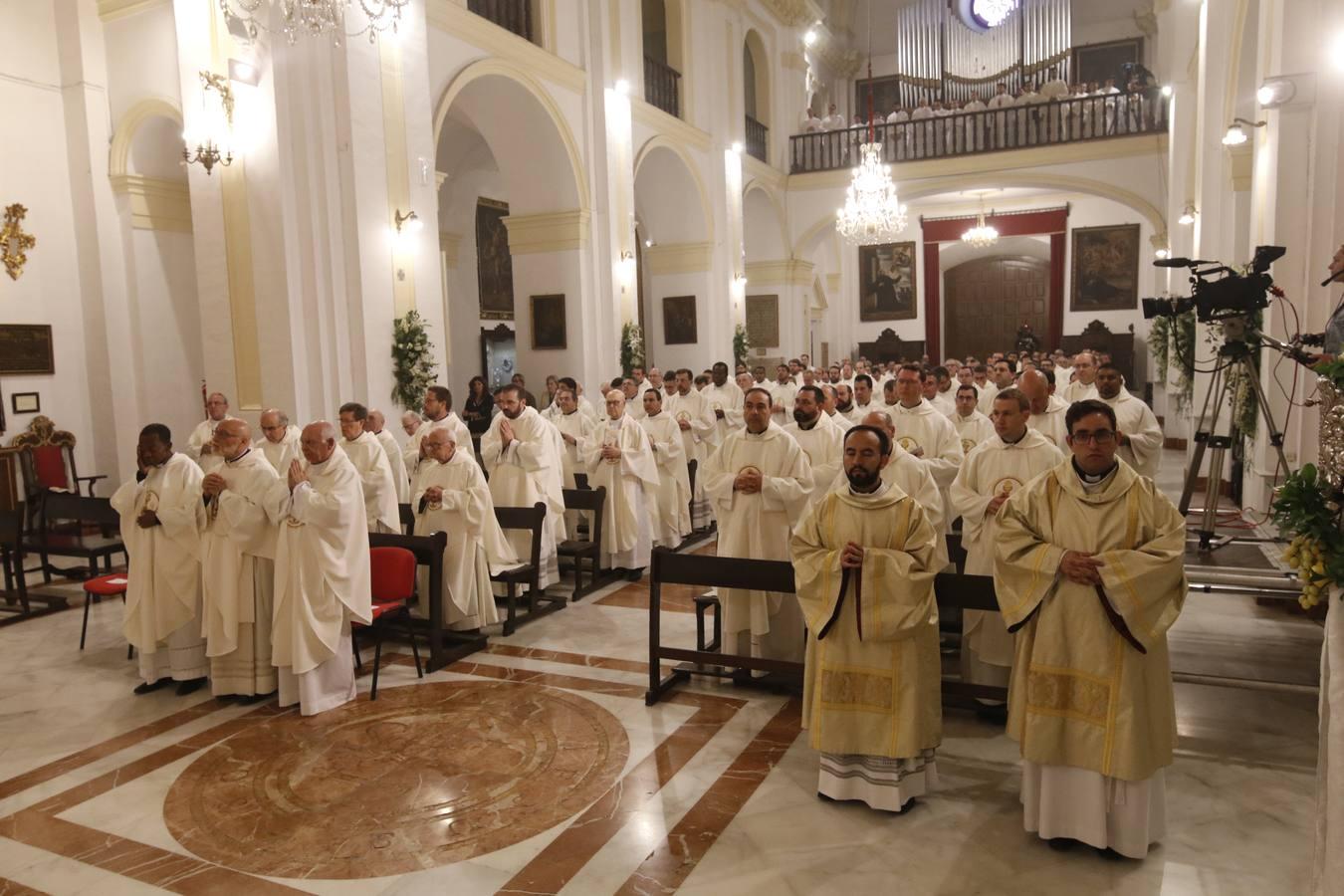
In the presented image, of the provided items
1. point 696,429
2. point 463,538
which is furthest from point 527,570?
point 696,429

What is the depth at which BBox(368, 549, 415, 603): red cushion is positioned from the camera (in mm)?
6184

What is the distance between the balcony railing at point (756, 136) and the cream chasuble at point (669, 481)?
43.7 ft

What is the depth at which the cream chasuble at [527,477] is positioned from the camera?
27.7 ft

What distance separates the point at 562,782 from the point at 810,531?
69.7 inches

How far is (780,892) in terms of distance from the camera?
3684 millimetres

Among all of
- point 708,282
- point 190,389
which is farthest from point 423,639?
point 708,282

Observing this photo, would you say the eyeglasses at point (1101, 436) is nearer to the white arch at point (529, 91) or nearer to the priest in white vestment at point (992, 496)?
the priest in white vestment at point (992, 496)

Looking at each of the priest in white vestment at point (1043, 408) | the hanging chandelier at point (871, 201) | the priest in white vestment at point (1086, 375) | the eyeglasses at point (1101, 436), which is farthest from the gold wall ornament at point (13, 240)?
the eyeglasses at point (1101, 436)

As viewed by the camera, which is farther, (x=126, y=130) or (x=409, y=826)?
(x=126, y=130)

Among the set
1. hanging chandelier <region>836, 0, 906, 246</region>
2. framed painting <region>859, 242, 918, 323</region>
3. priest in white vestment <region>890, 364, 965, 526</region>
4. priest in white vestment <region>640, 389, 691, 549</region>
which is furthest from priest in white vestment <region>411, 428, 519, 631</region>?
framed painting <region>859, 242, 918, 323</region>

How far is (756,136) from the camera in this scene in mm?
22484

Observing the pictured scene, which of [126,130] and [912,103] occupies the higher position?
[912,103]

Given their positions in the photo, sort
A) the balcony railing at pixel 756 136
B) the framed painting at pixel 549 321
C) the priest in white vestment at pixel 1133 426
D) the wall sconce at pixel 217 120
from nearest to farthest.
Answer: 1. the priest in white vestment at pixel 1133 426
2. the wall sconce at pixel 217 120
3. the framed painting at pixel 549 321
4. the balcony railing at pixel 756 136

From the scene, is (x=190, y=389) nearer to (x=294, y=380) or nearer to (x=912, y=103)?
(x=294, y=380)
